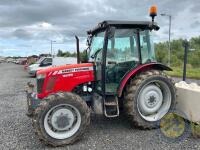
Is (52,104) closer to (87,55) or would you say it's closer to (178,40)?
(87,55)

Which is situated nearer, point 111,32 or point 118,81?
point 111,32

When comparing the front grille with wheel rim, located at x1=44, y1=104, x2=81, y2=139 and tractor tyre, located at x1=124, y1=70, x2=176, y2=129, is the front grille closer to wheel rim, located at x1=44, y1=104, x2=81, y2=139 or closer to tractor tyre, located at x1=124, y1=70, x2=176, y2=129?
wheel rim, located at x1=44, y1=104, x2=81, y2=139

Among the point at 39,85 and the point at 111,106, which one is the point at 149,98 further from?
the point at 39,85

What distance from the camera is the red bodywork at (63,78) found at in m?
5.22

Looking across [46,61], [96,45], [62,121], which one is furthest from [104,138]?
[46,61]

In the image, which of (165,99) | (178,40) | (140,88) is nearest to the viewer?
(140,88)

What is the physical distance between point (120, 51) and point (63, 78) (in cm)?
134

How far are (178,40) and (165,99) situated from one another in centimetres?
5808

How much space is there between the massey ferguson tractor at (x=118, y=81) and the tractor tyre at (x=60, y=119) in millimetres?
19

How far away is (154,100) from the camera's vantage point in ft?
18.3

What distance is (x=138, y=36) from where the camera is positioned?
18.1 ft

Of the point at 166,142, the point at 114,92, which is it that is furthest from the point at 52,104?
the point at 166,142

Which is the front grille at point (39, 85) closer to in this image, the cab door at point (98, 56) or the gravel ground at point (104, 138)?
the gravel ground at point (104, 138)

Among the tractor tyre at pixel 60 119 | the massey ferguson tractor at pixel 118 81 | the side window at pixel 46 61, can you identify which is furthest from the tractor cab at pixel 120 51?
the side window at pixel 46 61
